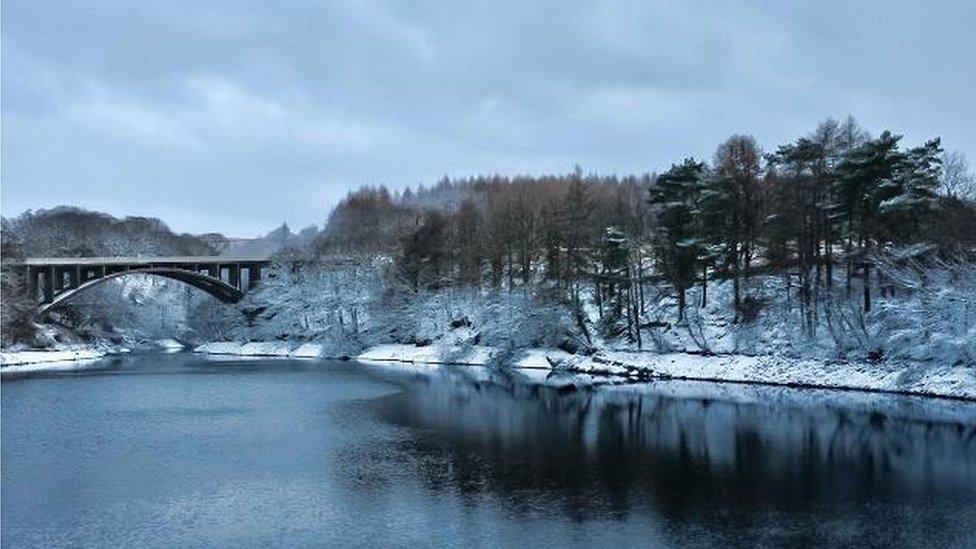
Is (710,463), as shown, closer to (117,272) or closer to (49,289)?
(49,289)

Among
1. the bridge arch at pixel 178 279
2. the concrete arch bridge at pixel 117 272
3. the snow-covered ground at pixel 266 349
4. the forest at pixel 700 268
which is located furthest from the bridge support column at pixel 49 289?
the snow-covered ground at pixel 266 349

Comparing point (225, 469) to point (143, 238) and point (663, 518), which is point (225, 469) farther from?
point (143, 238)

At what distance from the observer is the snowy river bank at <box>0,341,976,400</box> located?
1734 inches

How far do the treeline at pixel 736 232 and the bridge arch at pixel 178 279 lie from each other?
992 inches

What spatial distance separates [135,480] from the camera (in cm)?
2566

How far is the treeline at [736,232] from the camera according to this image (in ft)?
170

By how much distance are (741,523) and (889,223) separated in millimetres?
37856

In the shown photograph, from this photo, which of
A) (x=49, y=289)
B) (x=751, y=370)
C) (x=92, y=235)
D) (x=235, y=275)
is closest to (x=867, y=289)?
(x=751, y=370)

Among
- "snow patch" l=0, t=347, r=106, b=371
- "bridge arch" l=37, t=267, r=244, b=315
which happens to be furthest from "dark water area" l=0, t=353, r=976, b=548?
"bridge arch" l=37, t=267, r=244, b=315

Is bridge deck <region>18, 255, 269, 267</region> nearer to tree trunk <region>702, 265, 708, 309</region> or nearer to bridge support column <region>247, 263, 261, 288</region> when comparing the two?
bridge support column <region>247, 263, 261, 288</region>

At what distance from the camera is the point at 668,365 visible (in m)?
57.5

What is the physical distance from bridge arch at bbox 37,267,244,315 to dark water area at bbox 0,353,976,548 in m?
38.5

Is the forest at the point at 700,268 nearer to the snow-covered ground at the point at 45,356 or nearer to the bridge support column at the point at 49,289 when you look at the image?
the bridge support column at the point at 49,289

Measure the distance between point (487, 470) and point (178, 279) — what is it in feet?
270
